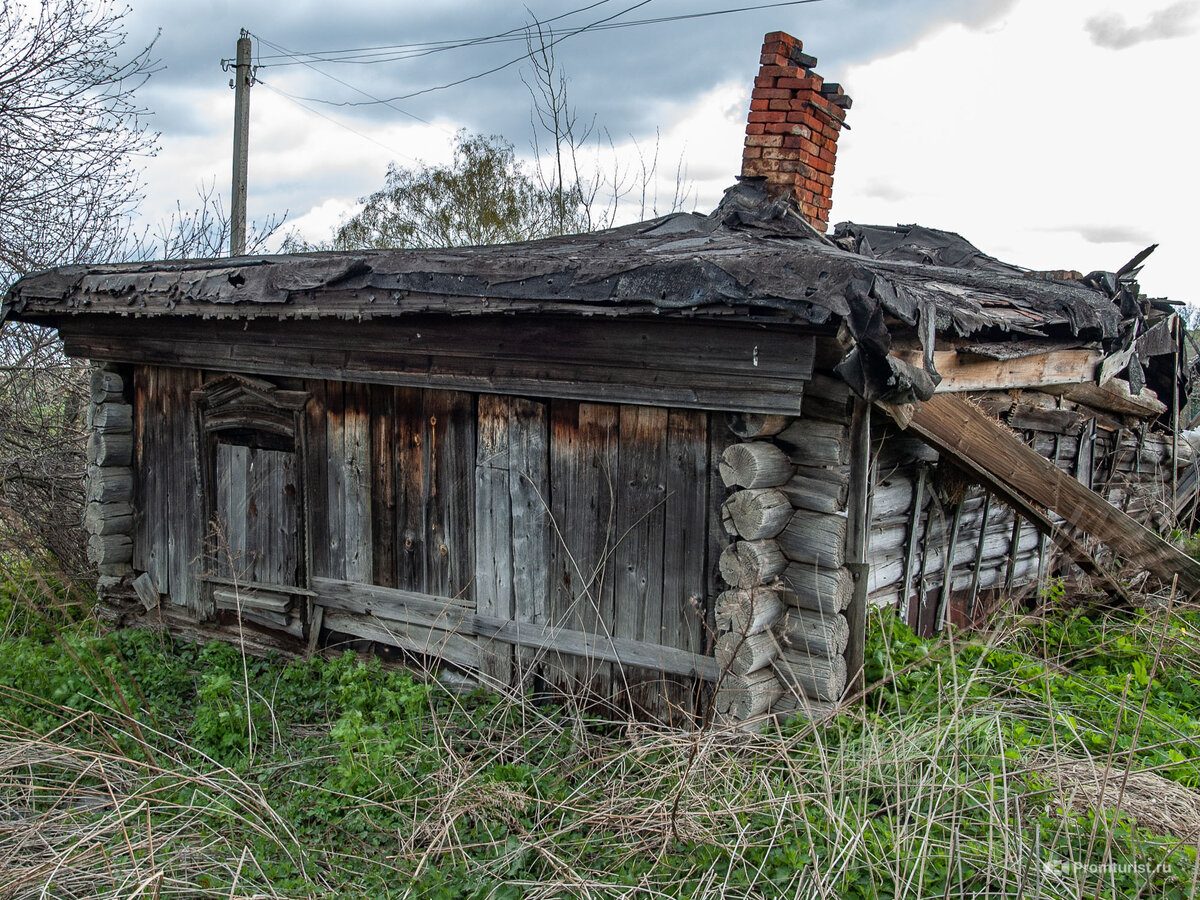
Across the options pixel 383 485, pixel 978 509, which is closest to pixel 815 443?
pixel 978 509

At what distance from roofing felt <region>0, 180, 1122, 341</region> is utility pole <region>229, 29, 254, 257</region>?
599 centimetres

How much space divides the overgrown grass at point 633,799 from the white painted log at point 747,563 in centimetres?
71

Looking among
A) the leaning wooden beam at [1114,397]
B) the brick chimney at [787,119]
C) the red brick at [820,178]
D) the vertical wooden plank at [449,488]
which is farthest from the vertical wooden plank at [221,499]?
the leaning wooden beam at [1114,397]

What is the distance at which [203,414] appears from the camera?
6.45 meters

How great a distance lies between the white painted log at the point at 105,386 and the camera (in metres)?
6.73

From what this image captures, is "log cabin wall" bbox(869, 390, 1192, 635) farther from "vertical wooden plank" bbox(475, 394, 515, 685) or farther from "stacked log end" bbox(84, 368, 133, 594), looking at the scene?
"stacked log end" bbox(84, 368, 133, 594)

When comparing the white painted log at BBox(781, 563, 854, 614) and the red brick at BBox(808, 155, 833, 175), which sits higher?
the red brick at BBox(808, 155, 833, 175)

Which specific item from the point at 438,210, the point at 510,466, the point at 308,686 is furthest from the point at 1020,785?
the point at 438,210

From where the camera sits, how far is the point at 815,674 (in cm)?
435

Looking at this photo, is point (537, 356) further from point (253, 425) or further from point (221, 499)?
point (221, 499)

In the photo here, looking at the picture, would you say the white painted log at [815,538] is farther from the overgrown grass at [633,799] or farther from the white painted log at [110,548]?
the white painted log at [110,548]

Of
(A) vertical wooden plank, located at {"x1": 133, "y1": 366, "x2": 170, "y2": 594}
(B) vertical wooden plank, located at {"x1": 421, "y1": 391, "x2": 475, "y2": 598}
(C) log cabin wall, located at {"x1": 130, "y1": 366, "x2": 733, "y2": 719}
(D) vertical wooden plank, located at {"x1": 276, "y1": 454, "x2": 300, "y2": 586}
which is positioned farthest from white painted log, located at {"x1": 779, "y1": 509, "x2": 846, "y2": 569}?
(A) vertical wooden plank, located at {"x1": 133, "y1": 366, "x2": 170, "y2": 594}

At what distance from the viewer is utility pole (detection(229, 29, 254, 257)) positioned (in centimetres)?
1257

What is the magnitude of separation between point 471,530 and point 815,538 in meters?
2.00
